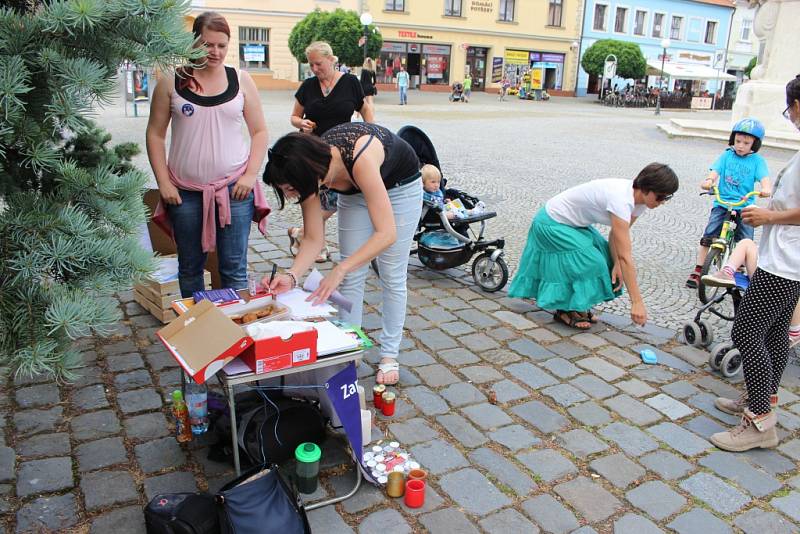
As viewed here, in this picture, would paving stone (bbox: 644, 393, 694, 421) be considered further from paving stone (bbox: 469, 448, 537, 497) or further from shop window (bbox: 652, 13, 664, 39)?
shop window (bbox: 652, 13, 664, 39)

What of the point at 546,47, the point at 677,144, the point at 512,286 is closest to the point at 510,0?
the point at 546,47

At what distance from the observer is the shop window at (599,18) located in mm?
45031

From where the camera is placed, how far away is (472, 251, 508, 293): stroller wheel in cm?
521

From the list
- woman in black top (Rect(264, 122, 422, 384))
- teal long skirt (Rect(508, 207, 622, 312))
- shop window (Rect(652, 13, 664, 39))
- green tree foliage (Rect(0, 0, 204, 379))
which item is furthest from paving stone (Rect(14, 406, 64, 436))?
shop window (Rect(652, 13, 664, 39))

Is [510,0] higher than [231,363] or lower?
higher

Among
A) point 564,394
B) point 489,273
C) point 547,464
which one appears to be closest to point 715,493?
point 547,464

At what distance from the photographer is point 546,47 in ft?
145

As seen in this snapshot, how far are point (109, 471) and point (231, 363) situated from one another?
854 mm

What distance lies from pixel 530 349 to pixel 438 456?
1.40m

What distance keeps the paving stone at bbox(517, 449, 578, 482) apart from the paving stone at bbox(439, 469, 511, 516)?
0.25m

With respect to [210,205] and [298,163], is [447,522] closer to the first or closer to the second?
[298,163]

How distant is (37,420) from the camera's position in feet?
10.4

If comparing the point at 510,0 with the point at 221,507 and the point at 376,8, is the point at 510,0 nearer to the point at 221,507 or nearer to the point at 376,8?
the point at 376,8

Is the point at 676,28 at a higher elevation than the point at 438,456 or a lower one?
higher
